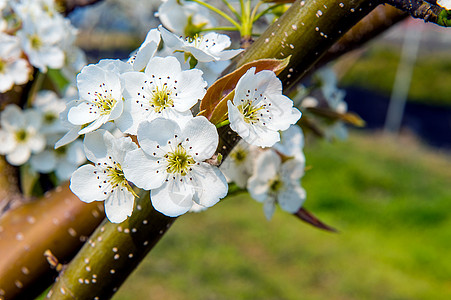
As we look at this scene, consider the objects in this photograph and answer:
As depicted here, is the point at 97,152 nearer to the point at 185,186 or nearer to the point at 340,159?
the point at 185,186

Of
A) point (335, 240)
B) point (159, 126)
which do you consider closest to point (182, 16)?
point (159, 126)

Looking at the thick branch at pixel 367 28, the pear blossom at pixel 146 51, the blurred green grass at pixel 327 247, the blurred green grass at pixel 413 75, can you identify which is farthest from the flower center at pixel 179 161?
the blurred green grass at pixel 413 75

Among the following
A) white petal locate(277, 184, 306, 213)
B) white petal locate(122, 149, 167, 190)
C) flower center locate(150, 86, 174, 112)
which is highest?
flower center locate(150, 86, 174, 112)

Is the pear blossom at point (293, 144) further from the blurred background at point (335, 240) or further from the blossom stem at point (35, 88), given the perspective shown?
the blurred background at point (335, 240)

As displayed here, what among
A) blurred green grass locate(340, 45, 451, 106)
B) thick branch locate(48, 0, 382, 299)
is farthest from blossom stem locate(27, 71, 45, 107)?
blurred green grass locate(340, 45, 451, 106)

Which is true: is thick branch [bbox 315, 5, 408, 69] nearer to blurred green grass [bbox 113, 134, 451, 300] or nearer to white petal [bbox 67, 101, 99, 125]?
white petal [bbox 67, 101, 99, 125]

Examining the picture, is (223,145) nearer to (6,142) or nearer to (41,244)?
(41,244)
